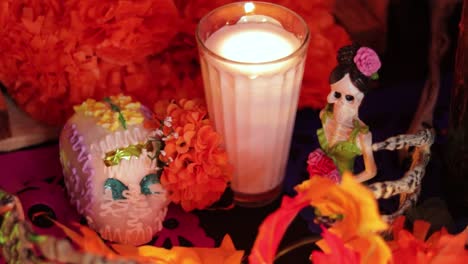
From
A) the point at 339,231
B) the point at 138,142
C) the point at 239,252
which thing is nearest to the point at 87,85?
the point at 138,142

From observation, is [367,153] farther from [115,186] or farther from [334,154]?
[115,186]

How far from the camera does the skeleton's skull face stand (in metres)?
0.61

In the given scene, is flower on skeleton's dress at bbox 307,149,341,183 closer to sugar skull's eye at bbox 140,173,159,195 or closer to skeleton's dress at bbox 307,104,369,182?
skeleton's dress at bbox 307,104,369,182

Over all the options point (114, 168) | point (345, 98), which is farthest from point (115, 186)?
point (345, 98)

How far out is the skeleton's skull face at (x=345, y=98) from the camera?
605mm

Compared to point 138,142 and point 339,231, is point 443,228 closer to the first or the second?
point 339,231

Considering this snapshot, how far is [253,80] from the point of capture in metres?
0.65

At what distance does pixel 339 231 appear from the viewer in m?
0.52

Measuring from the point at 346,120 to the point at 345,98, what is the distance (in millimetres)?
22

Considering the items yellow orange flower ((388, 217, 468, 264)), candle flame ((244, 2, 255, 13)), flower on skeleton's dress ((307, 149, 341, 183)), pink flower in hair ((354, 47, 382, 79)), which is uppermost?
pink flower in hair ((354, 47, 382, 79))

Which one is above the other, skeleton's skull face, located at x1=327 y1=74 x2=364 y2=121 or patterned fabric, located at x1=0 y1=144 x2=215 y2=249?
skeleton's skull face, located at x1=327 y1=74 x2=364 y2=121

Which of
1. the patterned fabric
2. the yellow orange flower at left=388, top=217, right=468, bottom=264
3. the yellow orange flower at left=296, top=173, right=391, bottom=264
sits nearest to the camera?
the yellow orange flower at left=296, top=173, right=391, bottom=264

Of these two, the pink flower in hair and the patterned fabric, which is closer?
the pink flower in hair

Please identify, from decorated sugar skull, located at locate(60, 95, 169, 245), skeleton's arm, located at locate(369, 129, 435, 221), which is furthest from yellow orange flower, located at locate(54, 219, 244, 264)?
skeleton's arm, located at locate(369, 129, 435, 221)
